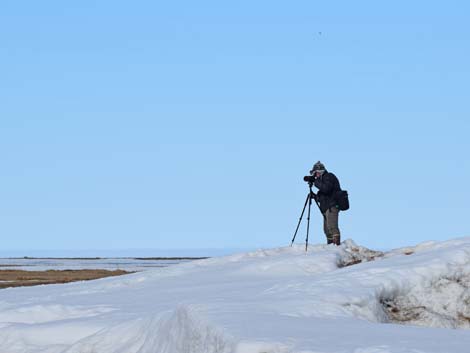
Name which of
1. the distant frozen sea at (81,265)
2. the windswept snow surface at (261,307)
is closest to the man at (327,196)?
the windswept snow surface at (261,307)

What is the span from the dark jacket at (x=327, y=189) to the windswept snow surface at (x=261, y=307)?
4.09 feet

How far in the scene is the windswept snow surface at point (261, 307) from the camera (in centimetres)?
757

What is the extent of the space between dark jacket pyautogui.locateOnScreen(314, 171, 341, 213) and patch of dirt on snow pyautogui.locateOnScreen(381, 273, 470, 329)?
722cm

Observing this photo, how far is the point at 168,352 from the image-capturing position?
352 inches

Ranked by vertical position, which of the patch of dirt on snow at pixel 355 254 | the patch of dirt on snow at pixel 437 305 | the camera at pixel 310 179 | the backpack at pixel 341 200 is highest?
the camera at pixel 310 179

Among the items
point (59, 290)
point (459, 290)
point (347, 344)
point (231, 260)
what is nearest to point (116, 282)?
point (59, 290)

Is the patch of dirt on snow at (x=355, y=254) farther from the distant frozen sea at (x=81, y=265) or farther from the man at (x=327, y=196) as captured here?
the distant frozen sea at (x=81, y=265)

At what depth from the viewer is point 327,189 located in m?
19.7

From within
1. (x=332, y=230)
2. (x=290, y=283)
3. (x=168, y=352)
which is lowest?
(x=168, y=352)

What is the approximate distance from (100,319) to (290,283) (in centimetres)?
264

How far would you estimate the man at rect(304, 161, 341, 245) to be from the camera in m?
19.8

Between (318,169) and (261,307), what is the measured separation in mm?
10604

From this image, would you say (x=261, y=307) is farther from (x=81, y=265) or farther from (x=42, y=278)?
(x=81, y=265)

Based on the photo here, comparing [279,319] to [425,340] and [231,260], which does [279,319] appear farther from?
[231,260]
